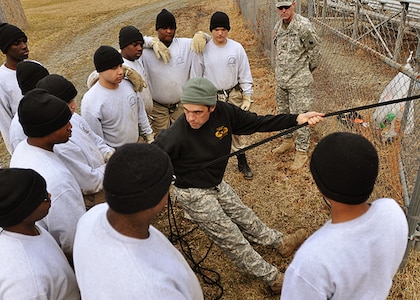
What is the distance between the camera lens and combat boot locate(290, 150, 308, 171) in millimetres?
4918

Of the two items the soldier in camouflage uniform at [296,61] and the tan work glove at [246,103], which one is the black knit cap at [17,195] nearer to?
the tan work glove at [246,103]

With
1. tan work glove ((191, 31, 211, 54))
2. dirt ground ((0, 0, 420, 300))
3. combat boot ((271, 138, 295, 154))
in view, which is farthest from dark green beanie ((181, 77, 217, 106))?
combat boot ((271, 138, 295, 154))

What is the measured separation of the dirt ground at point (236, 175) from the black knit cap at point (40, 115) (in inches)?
58.4

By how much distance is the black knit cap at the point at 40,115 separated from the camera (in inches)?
86.6

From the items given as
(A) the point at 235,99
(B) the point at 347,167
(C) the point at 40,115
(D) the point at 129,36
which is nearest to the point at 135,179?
(B) the point at 347,167

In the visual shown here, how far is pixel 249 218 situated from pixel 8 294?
2109mm

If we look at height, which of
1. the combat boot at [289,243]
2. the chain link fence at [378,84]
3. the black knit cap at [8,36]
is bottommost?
the combat boot at [289,243]

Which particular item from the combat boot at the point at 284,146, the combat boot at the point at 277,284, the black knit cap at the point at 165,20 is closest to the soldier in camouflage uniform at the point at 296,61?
the combat boot at the point at 284,146

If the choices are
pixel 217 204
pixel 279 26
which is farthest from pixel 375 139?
pixel 217 204

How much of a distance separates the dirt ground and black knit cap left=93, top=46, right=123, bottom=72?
1584mm

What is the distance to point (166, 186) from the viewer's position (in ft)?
4.73

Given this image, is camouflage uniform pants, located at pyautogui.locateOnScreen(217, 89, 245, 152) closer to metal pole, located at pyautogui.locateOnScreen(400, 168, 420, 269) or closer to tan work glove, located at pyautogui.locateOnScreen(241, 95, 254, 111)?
tan work glove, located at pyautogui.locateOnScreen(241, 95, 254, 111)

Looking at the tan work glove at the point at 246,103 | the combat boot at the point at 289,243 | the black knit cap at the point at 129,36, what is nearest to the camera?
the combat boot at the point at 289,243

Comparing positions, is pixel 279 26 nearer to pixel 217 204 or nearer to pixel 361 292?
pixel 217 204
